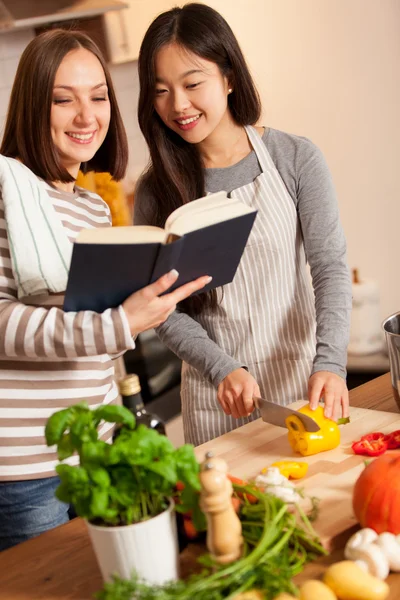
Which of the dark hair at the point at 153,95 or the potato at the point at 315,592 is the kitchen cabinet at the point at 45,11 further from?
the potato at the point at 315,592

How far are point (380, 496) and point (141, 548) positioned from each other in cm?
30

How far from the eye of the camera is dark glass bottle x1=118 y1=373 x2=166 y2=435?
92 cm

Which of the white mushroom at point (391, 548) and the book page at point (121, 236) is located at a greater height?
the book page at point (121, 236)

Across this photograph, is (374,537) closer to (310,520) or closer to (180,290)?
(310,520)

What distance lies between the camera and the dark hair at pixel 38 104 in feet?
4.51

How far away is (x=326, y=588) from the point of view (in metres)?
0.81

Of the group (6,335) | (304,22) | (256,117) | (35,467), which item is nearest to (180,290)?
(6,335)

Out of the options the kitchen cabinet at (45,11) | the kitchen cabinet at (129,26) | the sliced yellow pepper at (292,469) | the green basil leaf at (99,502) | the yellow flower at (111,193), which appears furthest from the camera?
the kitchen cabinet at (129,26)

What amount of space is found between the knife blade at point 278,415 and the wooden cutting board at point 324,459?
24 mm

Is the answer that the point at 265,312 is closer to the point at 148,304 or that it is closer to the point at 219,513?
the point at 148,304

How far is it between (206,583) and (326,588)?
137 millimetres

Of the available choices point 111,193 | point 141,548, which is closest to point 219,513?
point 141,548

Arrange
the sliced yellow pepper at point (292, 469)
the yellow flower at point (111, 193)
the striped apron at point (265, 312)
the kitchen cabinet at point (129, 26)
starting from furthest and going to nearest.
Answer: the kitchen cabinet at point (129, 26) → the yellow flower at point (111, 193) → the striped apron at point (265, 312) → the sliced yellow pepper at point (292, 469)

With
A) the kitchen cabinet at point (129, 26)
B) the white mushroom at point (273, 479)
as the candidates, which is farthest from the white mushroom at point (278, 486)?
the kitchen cabinet at point (129, 26)
